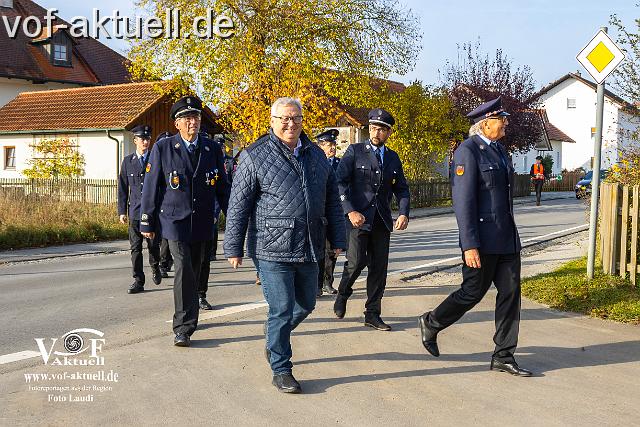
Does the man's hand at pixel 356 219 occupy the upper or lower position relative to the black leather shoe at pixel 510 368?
upper

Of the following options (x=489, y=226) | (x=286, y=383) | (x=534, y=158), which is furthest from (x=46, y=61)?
(x=286, y=383)

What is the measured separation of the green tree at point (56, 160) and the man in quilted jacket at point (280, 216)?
2627cm

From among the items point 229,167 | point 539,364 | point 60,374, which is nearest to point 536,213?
point 229,167

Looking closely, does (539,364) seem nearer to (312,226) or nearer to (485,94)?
(312,226)

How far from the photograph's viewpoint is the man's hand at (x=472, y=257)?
560cm

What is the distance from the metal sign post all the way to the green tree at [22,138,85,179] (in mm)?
24590

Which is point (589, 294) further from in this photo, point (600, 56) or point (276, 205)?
point (276, 205)

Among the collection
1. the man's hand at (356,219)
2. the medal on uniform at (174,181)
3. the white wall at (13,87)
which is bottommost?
the man's hand at (356,219)

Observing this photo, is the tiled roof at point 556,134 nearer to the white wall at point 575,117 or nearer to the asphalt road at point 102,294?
the white wall at point 575,117

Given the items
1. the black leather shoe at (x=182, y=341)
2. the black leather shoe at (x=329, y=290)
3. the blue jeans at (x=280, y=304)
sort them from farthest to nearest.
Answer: the black leather shoe at (x=329, y=290), the black leather shoe at (x=182, y=341), the blue jeans at (x=280, y=304)

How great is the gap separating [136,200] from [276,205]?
487 cm

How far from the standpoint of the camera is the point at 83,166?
3145 cm

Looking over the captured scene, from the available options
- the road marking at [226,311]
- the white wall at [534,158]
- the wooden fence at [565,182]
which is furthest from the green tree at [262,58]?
the white wall at [534,158]

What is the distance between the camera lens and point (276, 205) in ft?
17.2
